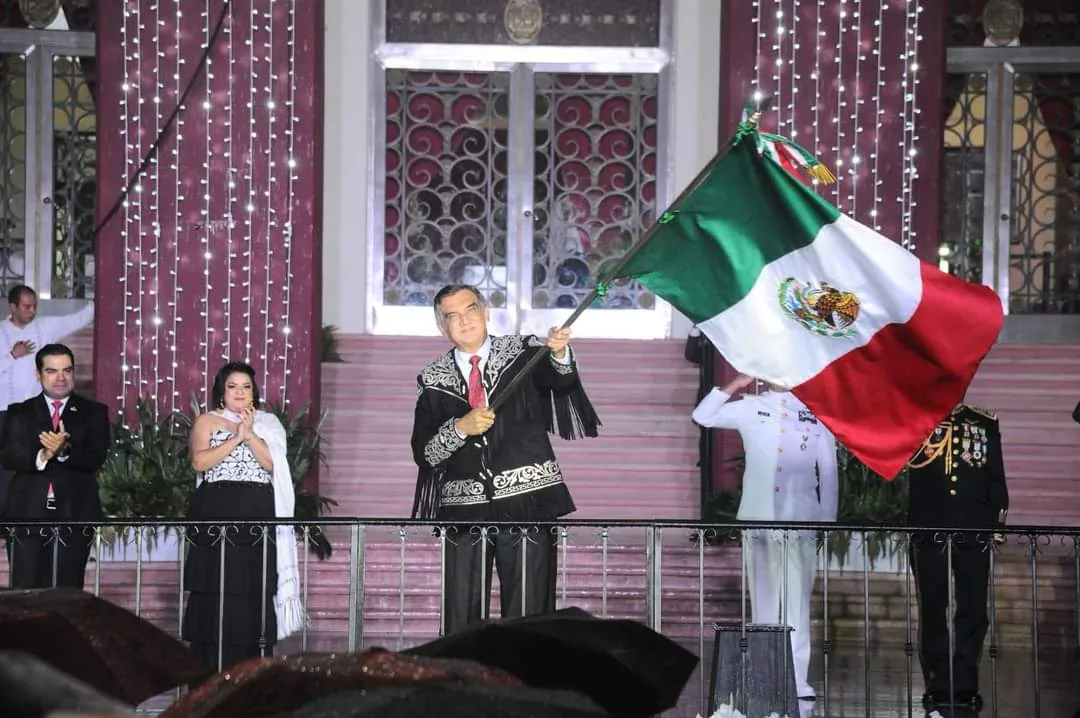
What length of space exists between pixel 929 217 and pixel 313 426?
14.1ft

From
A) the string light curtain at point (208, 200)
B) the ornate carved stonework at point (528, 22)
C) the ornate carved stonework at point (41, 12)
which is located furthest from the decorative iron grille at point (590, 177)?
the ornate carved stonework at point (41, 12)

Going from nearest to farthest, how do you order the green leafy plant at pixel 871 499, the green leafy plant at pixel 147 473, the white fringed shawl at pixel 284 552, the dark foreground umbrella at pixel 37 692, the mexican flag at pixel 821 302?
the dark foreground umbrella at pixel 37 692
the mexican flag at pixel 821 302
the white fringed shawl at pixel 284 552
the green leafy plant at pixel 871 499
the green leafy plant at pixel 147 473

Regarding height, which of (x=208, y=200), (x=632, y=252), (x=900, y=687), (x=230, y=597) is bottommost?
(x=900, y=687)

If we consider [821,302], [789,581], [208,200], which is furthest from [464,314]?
[208,200]

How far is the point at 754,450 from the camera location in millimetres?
7496

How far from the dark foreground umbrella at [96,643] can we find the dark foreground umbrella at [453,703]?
0.80 feet

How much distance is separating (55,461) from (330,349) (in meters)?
4.92

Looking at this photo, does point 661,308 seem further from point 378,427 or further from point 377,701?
point 377,701

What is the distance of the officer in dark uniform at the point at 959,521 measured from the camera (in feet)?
22.6

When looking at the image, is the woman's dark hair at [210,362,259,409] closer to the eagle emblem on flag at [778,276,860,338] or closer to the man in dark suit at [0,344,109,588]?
the man in dark suit at [0,344,109,588]

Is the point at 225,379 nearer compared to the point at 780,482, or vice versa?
the point at 225,379

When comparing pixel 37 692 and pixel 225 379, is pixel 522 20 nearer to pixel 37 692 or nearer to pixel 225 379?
pixel 225 379

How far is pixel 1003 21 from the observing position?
13164 mm

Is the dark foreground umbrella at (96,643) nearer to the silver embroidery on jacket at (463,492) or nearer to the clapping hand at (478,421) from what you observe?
the clapping hand at (478,421)
